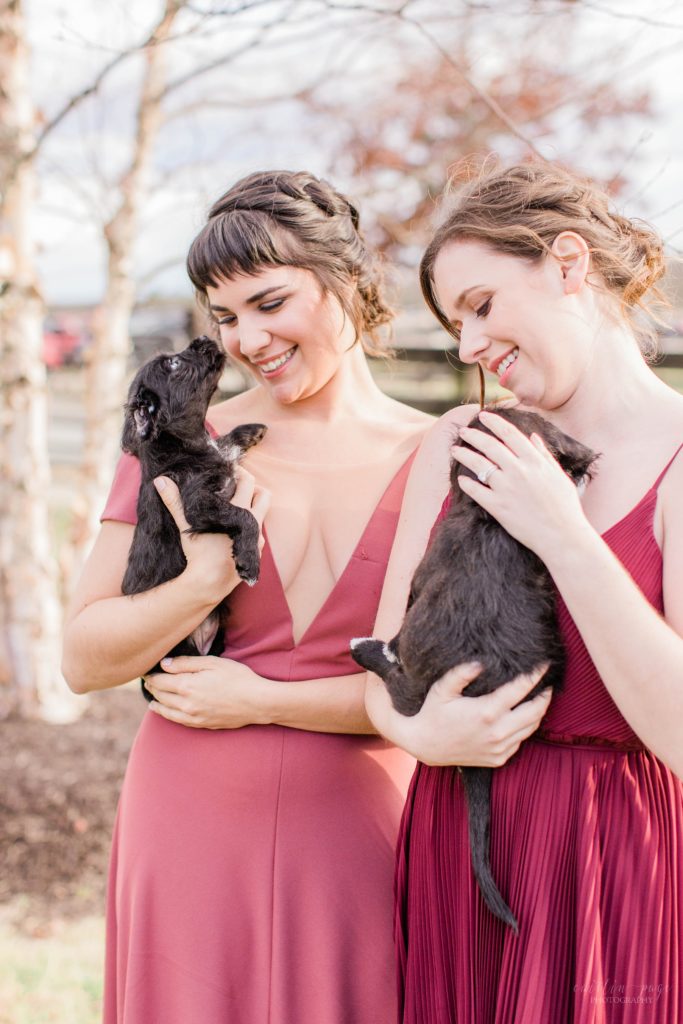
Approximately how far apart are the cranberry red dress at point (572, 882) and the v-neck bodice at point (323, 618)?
22.0 inches

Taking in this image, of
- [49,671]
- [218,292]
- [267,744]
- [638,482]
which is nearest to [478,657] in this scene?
[638,482]

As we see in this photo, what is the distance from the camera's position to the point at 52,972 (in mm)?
4391

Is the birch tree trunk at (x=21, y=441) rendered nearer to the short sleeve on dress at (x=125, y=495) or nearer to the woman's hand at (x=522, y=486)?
the short sleeve on dress at (x=125, y=495)

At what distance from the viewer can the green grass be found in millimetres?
4168

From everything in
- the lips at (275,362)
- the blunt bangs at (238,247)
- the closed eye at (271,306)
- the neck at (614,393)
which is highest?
the blunt bangs at (238,247)

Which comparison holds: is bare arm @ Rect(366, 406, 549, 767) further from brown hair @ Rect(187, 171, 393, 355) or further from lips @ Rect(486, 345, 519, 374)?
brown hair @ Rect(187, 171, 393, 355)

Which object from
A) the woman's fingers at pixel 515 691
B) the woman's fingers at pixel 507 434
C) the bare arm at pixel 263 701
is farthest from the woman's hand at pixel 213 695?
the woman's fingers at pixel 507 434

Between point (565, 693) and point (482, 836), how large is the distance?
1.19 feet

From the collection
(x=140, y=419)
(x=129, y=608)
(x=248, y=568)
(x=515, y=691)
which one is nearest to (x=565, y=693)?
(x=515, y=691)

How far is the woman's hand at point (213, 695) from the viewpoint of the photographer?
2457 millimetres

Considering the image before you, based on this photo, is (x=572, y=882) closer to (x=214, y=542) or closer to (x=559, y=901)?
(x=559, y=901)

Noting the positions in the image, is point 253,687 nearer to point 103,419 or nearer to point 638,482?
point 638,482

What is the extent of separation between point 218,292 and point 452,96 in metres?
6.75

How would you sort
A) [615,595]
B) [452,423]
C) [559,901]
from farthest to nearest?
[452,423] → [559,901] → [615,595]
